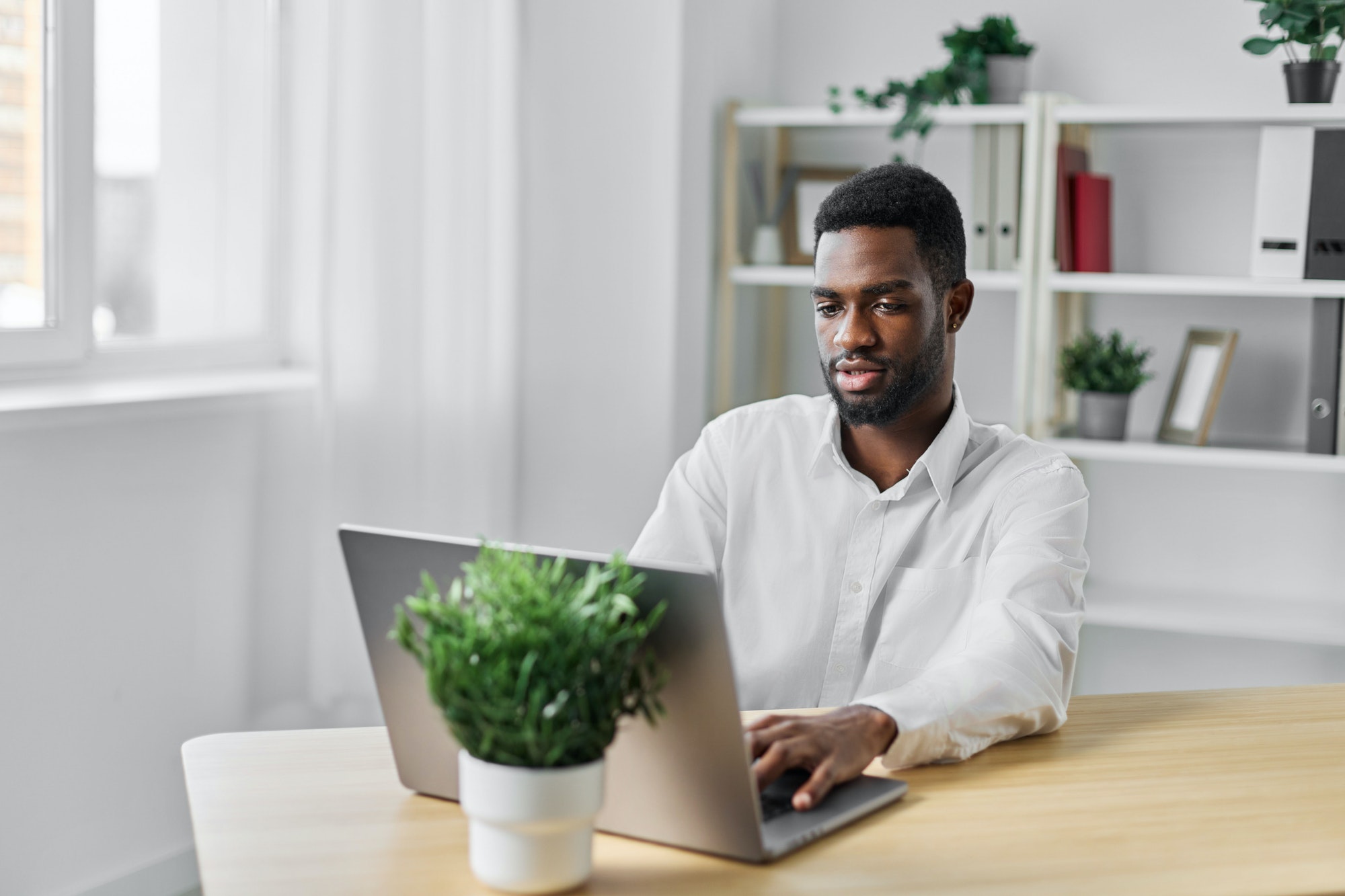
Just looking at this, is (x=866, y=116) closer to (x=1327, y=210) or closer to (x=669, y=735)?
(x=1327, y=210)

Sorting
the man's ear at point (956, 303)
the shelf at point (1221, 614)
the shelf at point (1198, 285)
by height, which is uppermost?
the shelf at point (1198, 285)

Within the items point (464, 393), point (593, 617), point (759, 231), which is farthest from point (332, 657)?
point (593, 617)

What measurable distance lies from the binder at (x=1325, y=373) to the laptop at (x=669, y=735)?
199 centimetres

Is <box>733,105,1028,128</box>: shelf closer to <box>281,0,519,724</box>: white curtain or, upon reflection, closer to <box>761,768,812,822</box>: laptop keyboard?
<box>281,0,519,724</box>: white curtain

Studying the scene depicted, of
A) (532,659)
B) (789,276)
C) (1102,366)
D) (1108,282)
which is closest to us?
(532,659)

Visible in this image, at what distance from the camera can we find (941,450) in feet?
5.56

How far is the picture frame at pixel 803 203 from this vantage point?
3.23 metres

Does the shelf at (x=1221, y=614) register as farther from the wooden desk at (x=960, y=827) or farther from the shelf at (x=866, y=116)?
the wooden desk at (x=960, y=827)

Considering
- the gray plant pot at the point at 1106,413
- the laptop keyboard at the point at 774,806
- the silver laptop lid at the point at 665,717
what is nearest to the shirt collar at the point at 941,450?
the laptop keyboard at the point at 774,806

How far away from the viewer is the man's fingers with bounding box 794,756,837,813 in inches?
42.9

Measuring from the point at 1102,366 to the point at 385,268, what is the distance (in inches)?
59.7

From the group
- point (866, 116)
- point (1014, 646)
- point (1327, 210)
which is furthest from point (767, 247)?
point (1014, 646)

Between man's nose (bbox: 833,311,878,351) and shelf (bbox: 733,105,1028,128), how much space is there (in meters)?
1.42

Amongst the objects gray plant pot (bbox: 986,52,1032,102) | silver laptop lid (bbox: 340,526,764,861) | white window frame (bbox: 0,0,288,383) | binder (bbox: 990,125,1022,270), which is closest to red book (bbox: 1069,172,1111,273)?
binder (bbox: 990,125,1022,270)
